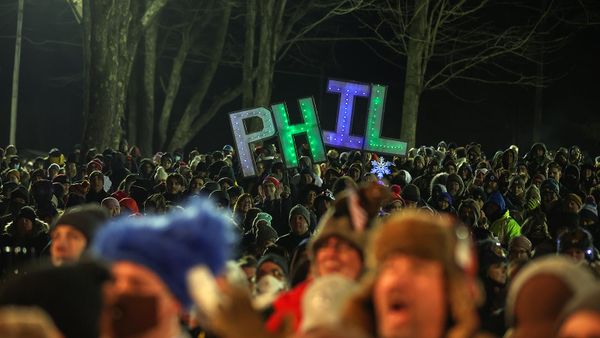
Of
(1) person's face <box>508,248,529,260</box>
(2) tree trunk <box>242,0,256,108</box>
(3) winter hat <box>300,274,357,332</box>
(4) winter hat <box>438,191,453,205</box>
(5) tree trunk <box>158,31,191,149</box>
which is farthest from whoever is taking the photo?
(5) tree trunk <box>158,31,191,149</box>

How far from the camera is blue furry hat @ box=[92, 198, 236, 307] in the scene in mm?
3293

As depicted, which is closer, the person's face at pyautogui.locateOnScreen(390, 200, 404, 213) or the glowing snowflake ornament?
the person's face at pyautogui.locateOnScreen(390, 200, 404, 213)

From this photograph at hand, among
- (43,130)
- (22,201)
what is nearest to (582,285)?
(22,201)

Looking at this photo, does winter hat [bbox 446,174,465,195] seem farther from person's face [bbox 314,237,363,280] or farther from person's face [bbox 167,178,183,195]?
person's face [bbox 314,237,363,280]

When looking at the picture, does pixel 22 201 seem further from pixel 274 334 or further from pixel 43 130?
pixel 43 130

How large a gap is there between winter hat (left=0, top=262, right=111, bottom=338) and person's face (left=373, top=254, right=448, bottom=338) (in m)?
0.81

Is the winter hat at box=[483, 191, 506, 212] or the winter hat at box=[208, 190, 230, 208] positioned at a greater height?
the winter hat at box=[483, 191, 506, 212]

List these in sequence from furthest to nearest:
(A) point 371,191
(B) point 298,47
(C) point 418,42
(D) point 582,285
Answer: (B) point 298,47, (C) point 418,42, (A) point 371,191, (D) point 582,285

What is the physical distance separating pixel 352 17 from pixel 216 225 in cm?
4053

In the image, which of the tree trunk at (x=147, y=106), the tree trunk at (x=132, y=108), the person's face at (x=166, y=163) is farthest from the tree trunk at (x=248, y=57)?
the person's face at (x=166, y=163)

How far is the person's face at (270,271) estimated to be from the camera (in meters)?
6.41

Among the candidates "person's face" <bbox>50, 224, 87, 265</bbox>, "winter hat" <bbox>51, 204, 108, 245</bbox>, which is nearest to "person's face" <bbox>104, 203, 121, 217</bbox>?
"winter hat" <bbox>51, 204, 108, 245</bbox>

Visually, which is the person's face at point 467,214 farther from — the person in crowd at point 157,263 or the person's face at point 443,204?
the person in crowd at point 157,263

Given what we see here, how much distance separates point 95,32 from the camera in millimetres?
21641
